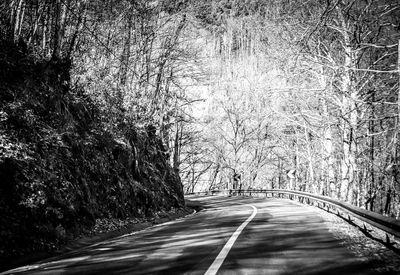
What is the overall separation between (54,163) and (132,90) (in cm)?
777

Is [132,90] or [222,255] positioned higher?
[132,90]

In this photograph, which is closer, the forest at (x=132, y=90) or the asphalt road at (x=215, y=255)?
the asphalt road at (x=215, y=255)

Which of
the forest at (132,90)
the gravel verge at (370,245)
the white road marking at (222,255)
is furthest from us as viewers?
the forest at (132,90)

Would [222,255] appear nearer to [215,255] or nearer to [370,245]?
[215,255]

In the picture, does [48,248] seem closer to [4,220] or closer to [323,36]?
[4,220]

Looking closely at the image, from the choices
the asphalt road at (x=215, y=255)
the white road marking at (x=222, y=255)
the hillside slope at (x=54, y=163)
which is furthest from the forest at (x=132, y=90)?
the white road marking at (x=222, y=255)

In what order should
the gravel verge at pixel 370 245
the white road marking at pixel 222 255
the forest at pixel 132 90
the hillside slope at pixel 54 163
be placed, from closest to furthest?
the white road marking at pixel 222 255 → the gravel verge at pixel 370 245 → the hillside slope at pixel 54 163 → the forest at pixel 132 90

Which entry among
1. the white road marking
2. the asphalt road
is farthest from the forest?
the white road marking

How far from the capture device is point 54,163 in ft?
28.3

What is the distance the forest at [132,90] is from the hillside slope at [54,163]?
0.04 metres

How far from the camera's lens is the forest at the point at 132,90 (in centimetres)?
785

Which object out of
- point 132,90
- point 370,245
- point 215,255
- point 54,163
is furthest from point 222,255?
point 132,90

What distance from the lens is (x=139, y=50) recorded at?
17.2 meters

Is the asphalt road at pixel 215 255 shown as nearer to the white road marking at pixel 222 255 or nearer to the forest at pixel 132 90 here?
the white road marking at pixel 222 255
